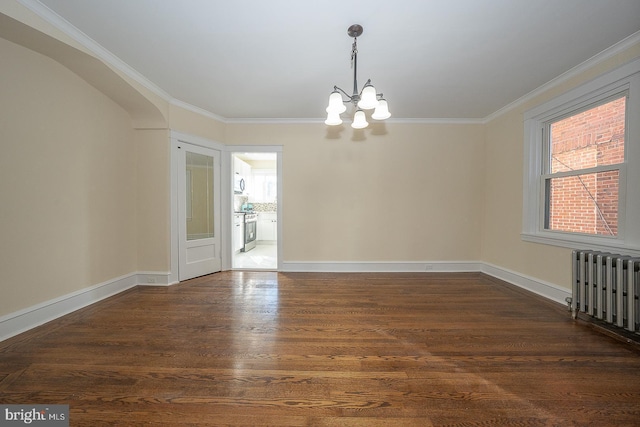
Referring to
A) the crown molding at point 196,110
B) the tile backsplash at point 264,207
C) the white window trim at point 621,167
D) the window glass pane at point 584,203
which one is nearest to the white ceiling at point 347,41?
the crown molding at point 196,110

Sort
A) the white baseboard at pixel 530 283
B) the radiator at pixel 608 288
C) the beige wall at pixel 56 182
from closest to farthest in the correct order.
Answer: the radiator at pixel 608 288, the beige wall at pixel 56 182, the white baseboard at pixel 530 283

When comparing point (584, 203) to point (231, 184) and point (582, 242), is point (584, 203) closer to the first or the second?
point (582, 242)

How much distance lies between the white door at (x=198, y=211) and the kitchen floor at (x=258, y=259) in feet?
1.99

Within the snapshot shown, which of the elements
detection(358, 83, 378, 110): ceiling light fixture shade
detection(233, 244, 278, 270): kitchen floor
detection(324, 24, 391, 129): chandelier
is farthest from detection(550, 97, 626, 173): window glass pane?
detection(233, 244, 278, 270): kitchen floor

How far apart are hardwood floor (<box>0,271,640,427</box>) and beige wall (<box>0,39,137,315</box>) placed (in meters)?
0.52

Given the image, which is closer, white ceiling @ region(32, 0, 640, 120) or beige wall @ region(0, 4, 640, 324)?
white ceiling @ region(32, 0, 640, 120)

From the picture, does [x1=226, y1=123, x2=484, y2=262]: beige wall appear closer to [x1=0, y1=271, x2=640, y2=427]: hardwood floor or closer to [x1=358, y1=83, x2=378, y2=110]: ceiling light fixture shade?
[x1=0, y1=271, x2=640, y2=427]: hardwood floor

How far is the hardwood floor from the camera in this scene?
51.0 inches

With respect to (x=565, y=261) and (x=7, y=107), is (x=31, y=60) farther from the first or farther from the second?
(x=565, y=261)

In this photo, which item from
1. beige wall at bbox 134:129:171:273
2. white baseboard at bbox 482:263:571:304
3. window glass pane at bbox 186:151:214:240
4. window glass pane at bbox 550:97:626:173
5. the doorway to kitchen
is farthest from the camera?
the doorway to kitchen

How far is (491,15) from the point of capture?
188 cm

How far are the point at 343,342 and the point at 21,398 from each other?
2012mm

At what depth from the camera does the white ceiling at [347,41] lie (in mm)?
1823

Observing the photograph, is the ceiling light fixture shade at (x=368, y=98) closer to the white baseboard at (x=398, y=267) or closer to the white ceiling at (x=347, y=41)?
the white ceiling at (x=347, y=41)
